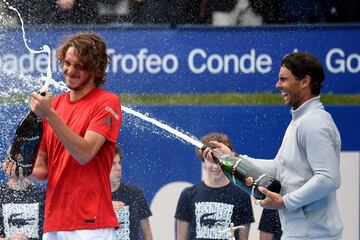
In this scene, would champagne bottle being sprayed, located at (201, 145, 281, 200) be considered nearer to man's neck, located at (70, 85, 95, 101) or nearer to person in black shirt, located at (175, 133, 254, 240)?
man's neck, located at (70, 85, 95, 101)

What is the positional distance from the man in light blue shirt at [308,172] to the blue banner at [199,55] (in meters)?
2.42

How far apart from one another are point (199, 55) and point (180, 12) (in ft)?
1.19

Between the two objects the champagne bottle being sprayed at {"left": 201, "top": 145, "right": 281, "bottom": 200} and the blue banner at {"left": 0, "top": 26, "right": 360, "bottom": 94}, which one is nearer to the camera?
the champagne bottle being sprayed at {"left": 201, "top": 145, "right": 281, "bottom": 200}

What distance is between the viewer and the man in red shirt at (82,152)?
509 cm

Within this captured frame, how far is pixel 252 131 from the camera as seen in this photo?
8.26m

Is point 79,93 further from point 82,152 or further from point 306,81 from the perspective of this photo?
point 306,81

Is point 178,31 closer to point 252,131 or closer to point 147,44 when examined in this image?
point 147,44

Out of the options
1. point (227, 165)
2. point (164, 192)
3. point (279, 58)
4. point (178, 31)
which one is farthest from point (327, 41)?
point (227, 165)

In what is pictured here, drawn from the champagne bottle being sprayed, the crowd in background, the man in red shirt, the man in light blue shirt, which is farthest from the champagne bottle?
the crowd in background

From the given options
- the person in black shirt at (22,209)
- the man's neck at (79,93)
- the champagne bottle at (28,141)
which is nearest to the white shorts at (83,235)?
the champagne bottle at (28,141)

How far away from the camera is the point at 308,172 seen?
5715 millimetres

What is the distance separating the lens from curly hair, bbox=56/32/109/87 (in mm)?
5199

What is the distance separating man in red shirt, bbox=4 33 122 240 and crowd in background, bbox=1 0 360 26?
3.13m

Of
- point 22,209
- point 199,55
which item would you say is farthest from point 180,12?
point 22,209
